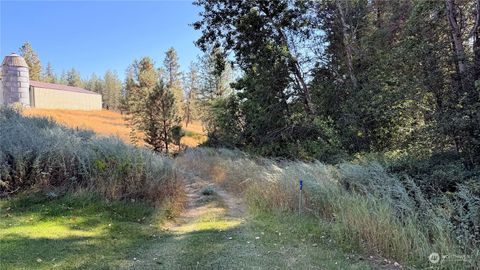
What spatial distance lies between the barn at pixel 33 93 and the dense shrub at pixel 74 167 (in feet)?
65.4

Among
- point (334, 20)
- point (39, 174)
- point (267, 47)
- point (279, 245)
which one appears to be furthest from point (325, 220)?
point (334, 20)

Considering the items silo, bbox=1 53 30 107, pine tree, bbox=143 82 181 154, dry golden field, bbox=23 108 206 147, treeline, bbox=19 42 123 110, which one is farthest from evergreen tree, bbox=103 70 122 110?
pine tree, bbox=143 82 181 154

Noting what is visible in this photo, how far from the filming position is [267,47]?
1268 centimetres

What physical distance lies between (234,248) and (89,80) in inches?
3787

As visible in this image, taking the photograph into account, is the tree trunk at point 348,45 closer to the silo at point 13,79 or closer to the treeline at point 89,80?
the silo at point 13,79

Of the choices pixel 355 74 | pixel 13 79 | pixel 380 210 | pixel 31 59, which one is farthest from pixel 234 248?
pixel 31 59

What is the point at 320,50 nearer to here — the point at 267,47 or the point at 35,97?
the point at 267,47

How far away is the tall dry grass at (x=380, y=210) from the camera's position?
12.5 feet

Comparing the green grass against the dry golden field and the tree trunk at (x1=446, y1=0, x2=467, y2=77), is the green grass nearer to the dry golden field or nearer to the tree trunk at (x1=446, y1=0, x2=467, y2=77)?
the tree trunk at (x1=446, y1=0, x2=467, y2=77)

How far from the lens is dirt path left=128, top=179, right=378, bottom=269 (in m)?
3.84

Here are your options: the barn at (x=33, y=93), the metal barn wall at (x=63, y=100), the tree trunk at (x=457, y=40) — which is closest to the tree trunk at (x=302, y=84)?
the tree trunk at (x=457, y=40)

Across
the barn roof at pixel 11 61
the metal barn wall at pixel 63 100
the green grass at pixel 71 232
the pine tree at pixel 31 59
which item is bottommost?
the green grass at pixel 71 232

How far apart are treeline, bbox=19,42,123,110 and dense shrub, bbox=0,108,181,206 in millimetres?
59225

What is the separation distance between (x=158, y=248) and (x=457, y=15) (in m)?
9.49
